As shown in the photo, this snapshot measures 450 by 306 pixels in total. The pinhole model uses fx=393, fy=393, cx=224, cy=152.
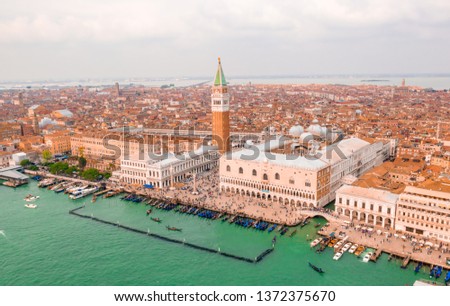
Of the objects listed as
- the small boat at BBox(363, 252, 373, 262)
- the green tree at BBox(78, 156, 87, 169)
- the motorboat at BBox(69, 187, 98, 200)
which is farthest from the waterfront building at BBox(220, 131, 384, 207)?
the green tree at BBox(78, 156, 87, 169)

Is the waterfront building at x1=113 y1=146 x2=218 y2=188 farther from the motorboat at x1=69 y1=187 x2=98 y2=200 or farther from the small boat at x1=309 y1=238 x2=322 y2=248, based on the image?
the small boat at x1=309 y1=238 x2=322 y2=248

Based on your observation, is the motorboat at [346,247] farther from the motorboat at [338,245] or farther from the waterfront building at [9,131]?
the waterfront building at [9,131]

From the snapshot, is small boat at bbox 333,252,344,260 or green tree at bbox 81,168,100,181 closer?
small boat at bbox 333,252,344,260

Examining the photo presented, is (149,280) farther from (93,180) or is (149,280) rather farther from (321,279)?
(93,180)

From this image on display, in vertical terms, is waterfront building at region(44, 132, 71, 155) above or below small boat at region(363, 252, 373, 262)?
above

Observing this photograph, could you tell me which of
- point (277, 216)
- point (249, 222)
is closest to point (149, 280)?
point (249, 222)

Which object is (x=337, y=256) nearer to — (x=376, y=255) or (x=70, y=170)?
(x=376, y=255)
